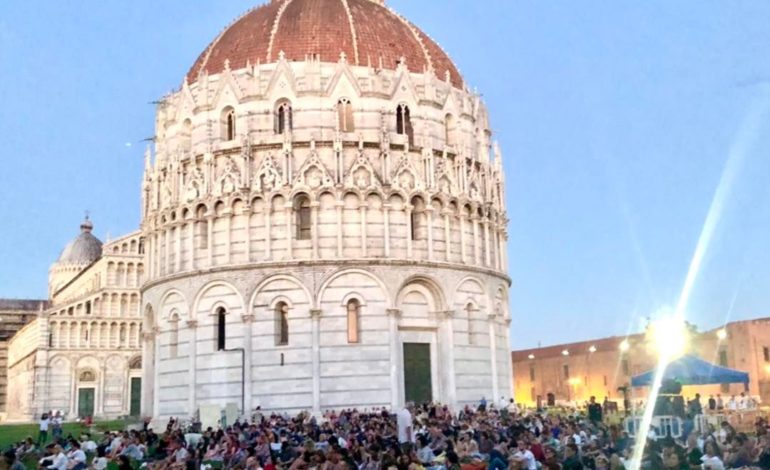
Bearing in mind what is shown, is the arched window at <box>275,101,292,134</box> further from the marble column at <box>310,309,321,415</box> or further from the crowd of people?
the crowd of people

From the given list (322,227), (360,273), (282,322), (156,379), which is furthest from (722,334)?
(156,379)

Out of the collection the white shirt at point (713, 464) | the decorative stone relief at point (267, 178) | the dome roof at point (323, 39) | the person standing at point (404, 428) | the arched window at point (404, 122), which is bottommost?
the white shirt at point (713, 464)

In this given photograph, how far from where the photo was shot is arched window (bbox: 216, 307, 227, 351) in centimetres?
3934

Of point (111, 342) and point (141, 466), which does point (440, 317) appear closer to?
point (141, 466)

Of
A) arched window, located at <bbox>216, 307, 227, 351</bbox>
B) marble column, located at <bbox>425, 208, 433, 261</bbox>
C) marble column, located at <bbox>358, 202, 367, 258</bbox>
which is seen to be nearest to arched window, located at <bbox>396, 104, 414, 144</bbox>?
marble column, located at <bbox>425, 208, 433, 261</bbox>

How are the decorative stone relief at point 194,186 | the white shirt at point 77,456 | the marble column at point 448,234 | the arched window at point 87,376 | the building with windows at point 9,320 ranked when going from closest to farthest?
1. the white shirt at point 77,456
2. the marble column at point 448,234
3. the decorative stone relief at point 194,186
4. the arched window at point 87,376
5. the building with windows at point 9,320

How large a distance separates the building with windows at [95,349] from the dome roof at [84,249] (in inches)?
857

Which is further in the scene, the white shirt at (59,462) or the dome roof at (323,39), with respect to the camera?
the dome roof at (323,39)

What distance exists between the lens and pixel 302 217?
39594 mm

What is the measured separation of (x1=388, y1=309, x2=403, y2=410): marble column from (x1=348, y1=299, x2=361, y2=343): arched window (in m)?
1.42

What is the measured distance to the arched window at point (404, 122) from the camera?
41750mm

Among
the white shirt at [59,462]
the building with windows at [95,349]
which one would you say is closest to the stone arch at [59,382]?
the building with windows at [95,349]

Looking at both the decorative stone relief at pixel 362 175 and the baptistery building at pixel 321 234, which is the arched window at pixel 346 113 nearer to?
the baptistery building at pixel 321 234

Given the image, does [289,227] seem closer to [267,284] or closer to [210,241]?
[267,284]
